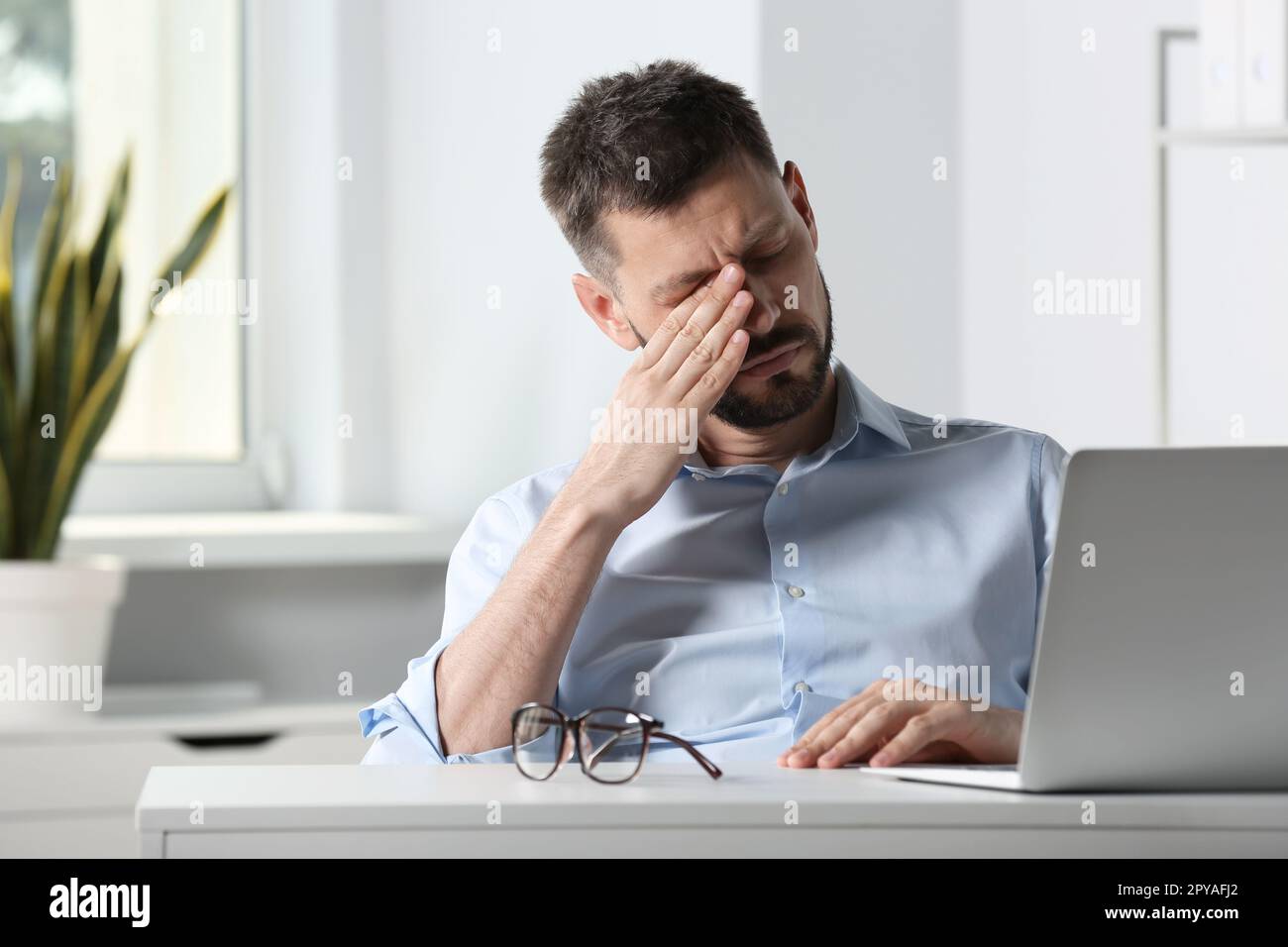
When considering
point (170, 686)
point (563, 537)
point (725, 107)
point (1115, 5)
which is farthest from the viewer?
point (170, 686)

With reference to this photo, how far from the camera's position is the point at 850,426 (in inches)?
53.8

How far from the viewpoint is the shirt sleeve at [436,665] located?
1.20 meters

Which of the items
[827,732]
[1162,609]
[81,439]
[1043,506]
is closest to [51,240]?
[81,439]

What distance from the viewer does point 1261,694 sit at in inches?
27.5

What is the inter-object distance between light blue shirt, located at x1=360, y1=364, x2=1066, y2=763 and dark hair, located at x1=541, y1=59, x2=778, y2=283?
26 centimetres

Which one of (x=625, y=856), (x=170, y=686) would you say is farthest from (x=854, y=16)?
(x=625, y=856)

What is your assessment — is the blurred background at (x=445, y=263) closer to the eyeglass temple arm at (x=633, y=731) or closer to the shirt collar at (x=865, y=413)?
the shirt collar at (x=865, y=413)

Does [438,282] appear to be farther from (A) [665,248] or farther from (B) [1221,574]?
(B) [1221,574]

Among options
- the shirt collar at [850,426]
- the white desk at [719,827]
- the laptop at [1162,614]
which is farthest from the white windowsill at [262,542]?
the laptop at [1162,614]

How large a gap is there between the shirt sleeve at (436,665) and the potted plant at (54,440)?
2.79 ft

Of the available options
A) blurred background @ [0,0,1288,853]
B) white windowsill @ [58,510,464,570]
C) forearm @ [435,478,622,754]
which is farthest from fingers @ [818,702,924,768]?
white windowsill @ [58,510,464,570]

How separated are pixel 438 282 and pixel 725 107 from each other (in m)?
1.17

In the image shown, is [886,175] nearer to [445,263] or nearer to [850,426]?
[445,263]

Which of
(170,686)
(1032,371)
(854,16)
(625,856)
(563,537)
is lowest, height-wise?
(170,686)
